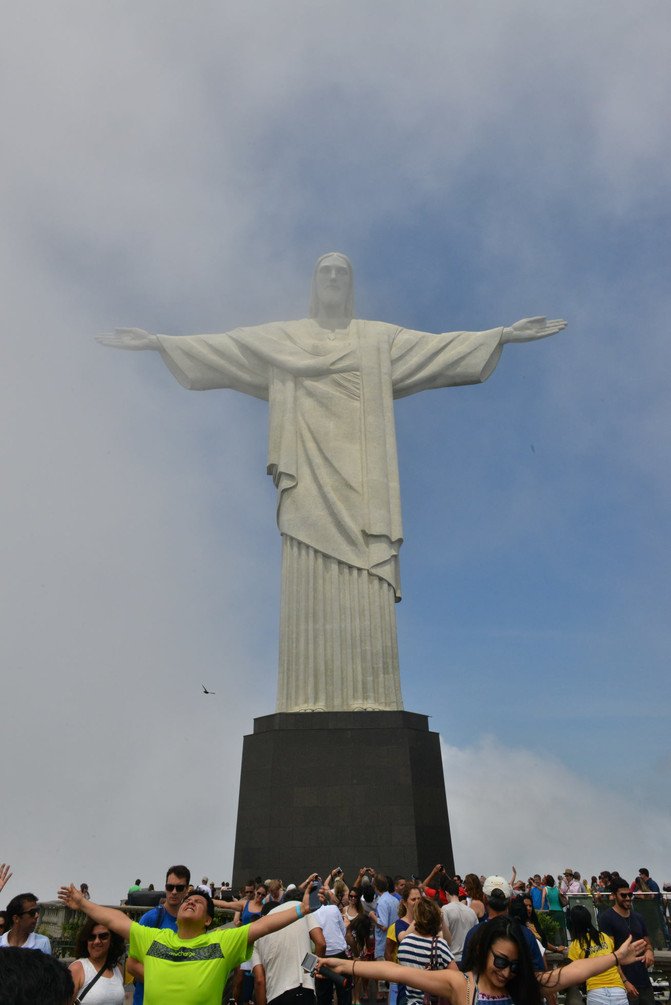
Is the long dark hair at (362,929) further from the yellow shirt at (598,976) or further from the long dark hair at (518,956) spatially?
the long dark hair at (518,956)

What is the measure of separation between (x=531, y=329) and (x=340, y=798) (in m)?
9.61

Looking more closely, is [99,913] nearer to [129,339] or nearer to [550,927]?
[550,927]

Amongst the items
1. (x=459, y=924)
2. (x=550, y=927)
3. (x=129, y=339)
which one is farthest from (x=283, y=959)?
(x=129, y=339)

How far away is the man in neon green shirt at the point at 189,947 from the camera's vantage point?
334cm

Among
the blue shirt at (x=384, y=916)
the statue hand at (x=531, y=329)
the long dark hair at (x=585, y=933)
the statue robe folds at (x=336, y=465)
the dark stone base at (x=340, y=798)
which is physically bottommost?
the long dark hair at (x=585, y=933)

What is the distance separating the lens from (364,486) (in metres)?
14.4

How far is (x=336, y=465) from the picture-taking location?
14398 mm

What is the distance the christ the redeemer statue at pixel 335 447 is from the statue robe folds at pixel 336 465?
0.02 metres

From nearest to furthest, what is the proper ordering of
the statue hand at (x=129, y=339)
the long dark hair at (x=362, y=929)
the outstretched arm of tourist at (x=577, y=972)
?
1. the outstretched arm of tourist at (x=577, y=972)
2. the long dark hair at (x=362, y=929)
3. the statue hand at (x=129, y=339)

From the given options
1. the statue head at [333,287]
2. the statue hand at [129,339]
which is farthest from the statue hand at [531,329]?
the statue hand at [129,339]

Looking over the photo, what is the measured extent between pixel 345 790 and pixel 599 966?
9112 millimetres

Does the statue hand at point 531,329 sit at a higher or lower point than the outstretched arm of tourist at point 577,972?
higher

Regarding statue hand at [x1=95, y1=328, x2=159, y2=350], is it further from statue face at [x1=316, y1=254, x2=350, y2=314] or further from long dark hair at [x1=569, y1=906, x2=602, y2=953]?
long dark hair at [x1=569, y1=906, x2=602, y2=953]

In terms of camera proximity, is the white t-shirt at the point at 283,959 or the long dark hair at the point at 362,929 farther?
the long dark hair at the point at 362,929
